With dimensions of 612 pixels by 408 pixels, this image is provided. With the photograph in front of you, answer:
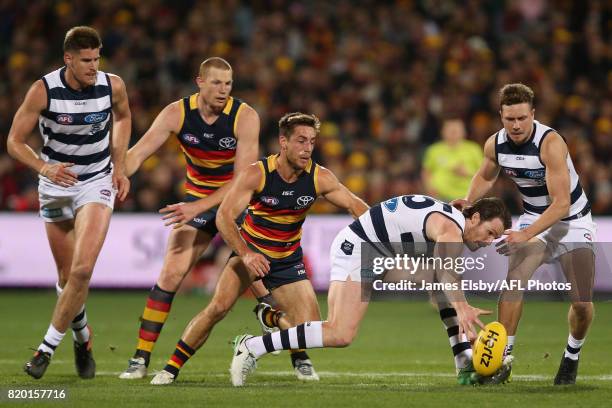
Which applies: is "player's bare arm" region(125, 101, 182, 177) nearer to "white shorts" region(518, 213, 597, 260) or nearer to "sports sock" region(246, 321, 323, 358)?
"sports sock" region(246, 321, 323, 358)

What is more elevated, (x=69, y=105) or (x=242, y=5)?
(x=242, y=5)

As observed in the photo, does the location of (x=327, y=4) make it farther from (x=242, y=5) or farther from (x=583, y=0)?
(x=583, y=0)

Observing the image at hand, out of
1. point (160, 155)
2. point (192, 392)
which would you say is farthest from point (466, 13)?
point (192, 392)

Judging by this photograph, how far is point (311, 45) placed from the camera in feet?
A: 61.1

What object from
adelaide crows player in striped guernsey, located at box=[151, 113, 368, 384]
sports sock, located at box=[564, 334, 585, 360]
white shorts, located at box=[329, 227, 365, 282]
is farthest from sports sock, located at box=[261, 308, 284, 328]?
sports sock, located at box=[564, 334, 585, 360]

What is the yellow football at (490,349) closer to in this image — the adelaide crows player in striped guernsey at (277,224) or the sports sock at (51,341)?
the adelaide crows player in striped guernsey at (277,224)

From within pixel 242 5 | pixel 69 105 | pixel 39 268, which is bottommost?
pixel 39 268

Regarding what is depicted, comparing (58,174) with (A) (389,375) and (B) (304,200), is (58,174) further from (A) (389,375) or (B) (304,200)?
(A) (389,375)

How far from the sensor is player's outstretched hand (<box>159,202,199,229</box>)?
8.07m

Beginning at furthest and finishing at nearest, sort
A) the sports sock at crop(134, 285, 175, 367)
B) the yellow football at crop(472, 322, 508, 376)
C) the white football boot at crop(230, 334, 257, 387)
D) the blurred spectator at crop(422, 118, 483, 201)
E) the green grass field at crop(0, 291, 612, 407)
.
Answer: 1. the blurred spectator at crop(422, 118, 483, 201)
2. the sports sock at crop(134, 285, 175, 367)
3. the white football boot at crop(230, 334, 257, 387)
4. the yellow football at crop(472, 322, 508, 376)
5. the green grass field at crop(0, 291, 612, 407)

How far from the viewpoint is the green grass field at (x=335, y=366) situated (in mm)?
6941

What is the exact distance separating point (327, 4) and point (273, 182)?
38.2 ft

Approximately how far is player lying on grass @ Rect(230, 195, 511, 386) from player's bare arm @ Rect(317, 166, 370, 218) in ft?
0.69

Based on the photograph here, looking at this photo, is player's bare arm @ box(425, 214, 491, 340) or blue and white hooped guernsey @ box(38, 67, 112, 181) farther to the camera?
blue and white hooped guernsey @ box(38, 67, 112, 181)
